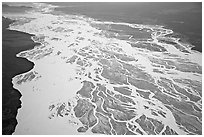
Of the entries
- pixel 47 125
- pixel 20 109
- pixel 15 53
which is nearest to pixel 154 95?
pixel 47 125

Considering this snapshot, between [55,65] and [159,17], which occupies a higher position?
[159,17]

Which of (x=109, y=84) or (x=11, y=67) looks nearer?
(x=109, y=84)

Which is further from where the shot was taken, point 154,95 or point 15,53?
point 15,53

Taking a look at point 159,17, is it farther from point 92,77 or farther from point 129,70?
point 92,77

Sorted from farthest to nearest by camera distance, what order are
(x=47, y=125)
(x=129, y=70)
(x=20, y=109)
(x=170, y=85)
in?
(x=129, y=70)
(x=170, y=85)
(x=20, y=109)
(x=47, y=125)

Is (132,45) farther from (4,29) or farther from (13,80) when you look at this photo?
(4,29)

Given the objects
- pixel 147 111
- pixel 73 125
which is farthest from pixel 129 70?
pixel 73 125

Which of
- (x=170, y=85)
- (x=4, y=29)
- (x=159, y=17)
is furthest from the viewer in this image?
(x=159, y=17)
